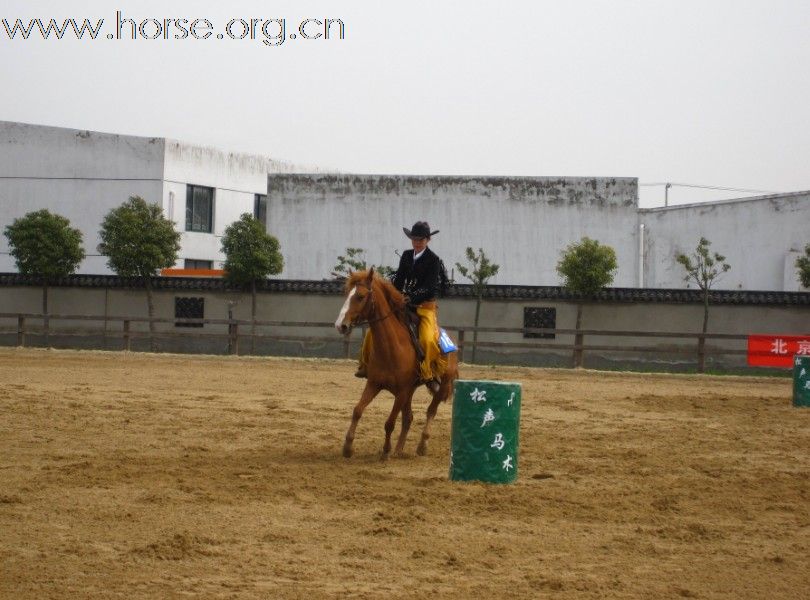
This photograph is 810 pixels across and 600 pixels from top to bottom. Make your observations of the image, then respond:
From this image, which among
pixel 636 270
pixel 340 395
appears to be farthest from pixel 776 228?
pixel 340 395

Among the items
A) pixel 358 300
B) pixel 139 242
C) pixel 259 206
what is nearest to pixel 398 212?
pixel 139 242

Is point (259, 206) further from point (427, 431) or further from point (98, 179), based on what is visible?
point (427, 431)

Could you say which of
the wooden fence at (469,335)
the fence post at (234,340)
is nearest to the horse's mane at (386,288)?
the wooden fence at (469,335)

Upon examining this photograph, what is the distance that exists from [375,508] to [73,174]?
1562 inches

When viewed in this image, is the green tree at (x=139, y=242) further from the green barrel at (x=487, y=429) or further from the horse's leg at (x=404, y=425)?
the green barrel at (x=487, y=429)

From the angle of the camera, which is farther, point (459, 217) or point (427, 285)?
point (459, 217)

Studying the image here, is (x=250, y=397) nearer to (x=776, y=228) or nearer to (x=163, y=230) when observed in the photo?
(x=163, y=230)

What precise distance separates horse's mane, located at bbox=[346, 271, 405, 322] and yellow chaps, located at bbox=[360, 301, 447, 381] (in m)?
0.33

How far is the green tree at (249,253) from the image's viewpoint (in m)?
36.3

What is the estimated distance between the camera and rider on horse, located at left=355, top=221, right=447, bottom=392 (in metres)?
12.0

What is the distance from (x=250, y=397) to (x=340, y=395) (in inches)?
70.2

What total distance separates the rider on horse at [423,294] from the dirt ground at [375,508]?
40.0 inches

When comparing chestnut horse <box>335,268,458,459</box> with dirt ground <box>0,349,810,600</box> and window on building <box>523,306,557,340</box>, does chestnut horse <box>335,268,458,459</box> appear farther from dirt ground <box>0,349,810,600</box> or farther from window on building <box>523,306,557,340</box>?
window on building <box>523,306,557,340</box>

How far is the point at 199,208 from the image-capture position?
4678cm
